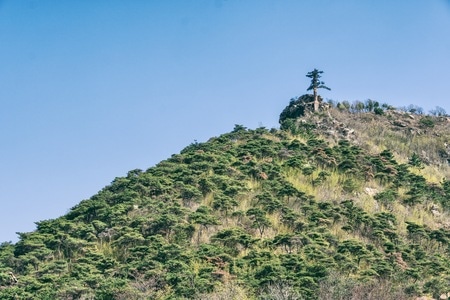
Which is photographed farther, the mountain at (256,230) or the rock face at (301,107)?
the rock face at (301,107)

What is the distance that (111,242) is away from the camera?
4144 cm

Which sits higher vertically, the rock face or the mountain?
the rock face

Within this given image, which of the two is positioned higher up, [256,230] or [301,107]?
[301,107]

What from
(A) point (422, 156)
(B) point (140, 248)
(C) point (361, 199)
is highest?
(A) point (422, 156)

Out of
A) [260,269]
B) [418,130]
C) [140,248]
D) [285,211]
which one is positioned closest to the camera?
[260,269]

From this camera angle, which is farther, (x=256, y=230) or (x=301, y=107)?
(x=301, y=107)

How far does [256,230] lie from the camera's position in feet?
138

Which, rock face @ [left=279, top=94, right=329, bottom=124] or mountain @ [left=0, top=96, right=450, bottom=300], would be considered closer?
mountain @ [left=0, top=96, right=450, bottom=300]

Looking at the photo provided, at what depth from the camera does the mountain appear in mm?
35031

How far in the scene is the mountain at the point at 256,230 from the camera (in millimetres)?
35031

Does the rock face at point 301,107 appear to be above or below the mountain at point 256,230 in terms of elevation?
above

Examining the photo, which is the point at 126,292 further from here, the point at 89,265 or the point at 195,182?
the point at 195,182

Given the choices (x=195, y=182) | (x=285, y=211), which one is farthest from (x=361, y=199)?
(x=195, y=182)

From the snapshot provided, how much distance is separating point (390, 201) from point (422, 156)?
1527 cm
